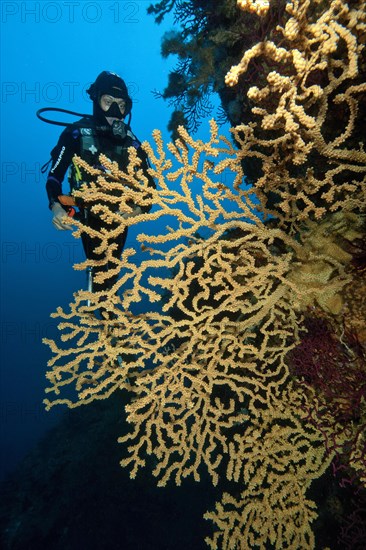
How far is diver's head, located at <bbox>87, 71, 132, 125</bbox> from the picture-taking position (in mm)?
5215

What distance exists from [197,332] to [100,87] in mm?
4324

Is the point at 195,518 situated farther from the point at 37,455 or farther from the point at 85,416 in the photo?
the point at 37,455

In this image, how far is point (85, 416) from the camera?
1304 cm

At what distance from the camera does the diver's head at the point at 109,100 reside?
A: 5215mm

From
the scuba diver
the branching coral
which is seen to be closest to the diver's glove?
the scuba diver

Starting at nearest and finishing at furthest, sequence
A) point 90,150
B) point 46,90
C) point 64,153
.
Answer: point 64,153 → point 90,150 → point 46,90

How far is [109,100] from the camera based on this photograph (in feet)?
17.2

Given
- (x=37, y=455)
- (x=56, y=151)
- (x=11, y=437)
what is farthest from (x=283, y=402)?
(x=11, y=437)

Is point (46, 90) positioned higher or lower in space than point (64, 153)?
higher

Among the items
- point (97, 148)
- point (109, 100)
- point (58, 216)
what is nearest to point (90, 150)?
point (97, 148)

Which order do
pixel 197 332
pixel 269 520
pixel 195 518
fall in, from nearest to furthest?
pixel 197 332 → pixel 269 520 → pixel 195 518

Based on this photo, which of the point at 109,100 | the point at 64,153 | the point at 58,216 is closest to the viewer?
the point at 58,216

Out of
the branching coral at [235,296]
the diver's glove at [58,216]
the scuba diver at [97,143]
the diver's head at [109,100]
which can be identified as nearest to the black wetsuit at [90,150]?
the scuba diver at [97,143]

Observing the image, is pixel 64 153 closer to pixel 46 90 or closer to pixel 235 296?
pixel 235 296
